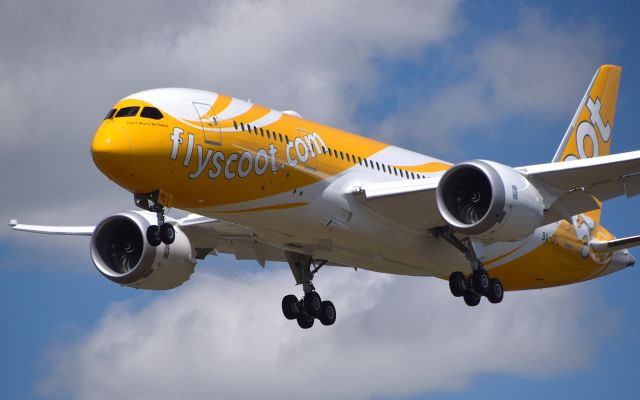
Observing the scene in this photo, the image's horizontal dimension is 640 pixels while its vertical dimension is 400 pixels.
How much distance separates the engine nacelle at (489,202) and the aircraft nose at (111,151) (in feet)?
30.7

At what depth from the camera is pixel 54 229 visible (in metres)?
47.8

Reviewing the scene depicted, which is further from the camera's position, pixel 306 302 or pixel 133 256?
pixel 133 256

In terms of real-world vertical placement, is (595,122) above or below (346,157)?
above

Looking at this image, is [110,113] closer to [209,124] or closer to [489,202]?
[209,124]

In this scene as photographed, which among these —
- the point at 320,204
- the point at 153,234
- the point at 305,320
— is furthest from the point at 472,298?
the point at 153,234

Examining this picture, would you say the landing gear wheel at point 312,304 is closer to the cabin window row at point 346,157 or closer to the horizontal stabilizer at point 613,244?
the cabin window row at point 346,157

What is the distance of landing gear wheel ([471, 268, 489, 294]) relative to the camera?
40812 mm

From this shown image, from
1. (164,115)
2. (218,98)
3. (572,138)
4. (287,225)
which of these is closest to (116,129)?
(164,115)

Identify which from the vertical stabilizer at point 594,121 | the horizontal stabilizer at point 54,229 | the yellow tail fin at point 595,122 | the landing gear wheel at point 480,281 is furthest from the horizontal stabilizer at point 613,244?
the horizontal stabilizer at point 54,229

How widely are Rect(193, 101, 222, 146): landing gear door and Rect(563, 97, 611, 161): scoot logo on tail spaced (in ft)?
58.5

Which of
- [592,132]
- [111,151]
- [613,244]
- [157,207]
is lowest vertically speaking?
[157,207]

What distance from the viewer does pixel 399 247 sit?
40.1 m

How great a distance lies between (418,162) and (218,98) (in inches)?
344

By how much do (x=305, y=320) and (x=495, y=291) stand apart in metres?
6.30
